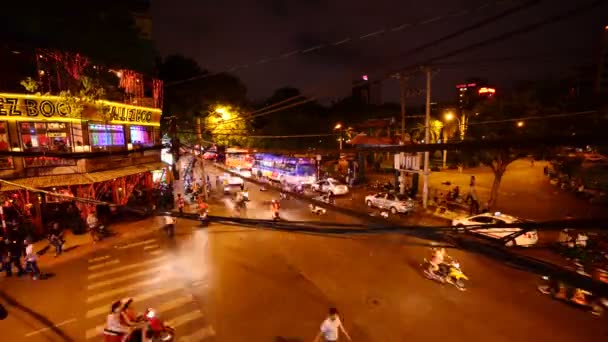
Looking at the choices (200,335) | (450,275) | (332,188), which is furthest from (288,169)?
(200,335)

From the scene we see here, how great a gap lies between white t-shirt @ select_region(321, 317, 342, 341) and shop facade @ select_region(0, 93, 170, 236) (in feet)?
35.8

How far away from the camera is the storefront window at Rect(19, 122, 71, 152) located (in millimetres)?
14750

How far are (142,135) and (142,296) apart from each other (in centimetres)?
1360

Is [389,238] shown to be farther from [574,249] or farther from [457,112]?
[457,112]

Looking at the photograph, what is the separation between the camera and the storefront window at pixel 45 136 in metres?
14.8

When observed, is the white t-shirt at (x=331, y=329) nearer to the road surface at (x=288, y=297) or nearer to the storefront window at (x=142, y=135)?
the road surface at (x=288, y=297)

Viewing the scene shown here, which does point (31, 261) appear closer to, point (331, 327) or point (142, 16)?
point (331, 327)

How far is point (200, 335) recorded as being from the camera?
26.4 feet

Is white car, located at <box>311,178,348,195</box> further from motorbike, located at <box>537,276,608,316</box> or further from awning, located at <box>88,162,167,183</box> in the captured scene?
motorbike, located at <box>537,276,608,316</box>

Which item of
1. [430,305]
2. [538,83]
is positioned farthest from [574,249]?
[538,83]

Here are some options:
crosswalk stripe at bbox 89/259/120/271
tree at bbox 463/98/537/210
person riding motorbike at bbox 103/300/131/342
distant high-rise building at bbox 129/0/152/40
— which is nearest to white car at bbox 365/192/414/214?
tree at bbox 463/98/537/210

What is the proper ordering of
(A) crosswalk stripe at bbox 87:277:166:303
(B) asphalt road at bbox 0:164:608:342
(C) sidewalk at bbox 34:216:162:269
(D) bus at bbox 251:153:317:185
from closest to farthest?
→ (B) asphalt road at bbox 0:164:608:342
(A) crosswalk stripe at bbox 87:277:166:303
(C) sidewalk at bbox 34:216:162:269
(D) bus at bbox 251:153:317:185

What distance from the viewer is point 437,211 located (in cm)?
1927

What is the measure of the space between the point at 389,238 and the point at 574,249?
6835mm
